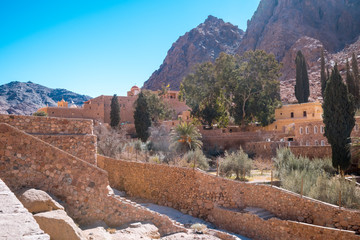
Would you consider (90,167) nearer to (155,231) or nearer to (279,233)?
(155,231)

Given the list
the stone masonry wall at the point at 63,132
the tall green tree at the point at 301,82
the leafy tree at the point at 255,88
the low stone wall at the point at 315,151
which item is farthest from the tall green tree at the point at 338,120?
the tall green tree at the point at 301,82

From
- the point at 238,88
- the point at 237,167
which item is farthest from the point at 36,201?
the point at 238,88

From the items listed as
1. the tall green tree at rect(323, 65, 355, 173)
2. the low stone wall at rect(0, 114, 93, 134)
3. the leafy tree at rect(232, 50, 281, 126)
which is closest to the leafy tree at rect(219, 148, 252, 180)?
the tall green tree at rect(323, 65, 355, 173)

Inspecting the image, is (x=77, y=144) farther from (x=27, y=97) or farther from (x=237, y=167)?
(x=27, y=97)

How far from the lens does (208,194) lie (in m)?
14.3

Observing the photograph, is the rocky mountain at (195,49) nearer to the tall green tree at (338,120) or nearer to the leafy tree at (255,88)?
the leafy tree at (255,88)

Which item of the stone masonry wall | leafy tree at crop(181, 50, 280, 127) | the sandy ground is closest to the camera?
the sandy ground

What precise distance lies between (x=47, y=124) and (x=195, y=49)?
10342 centimetres

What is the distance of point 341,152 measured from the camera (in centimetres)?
1744

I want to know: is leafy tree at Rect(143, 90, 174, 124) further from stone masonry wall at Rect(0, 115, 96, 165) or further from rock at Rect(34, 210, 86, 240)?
rock at Rect(34, 210, 86, 240)

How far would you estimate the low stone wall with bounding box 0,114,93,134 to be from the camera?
928cm

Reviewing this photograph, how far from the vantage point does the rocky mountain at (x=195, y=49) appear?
108 meters

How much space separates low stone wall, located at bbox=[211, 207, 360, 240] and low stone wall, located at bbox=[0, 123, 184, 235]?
5.20m

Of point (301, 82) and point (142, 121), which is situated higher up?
point (301, 82)
